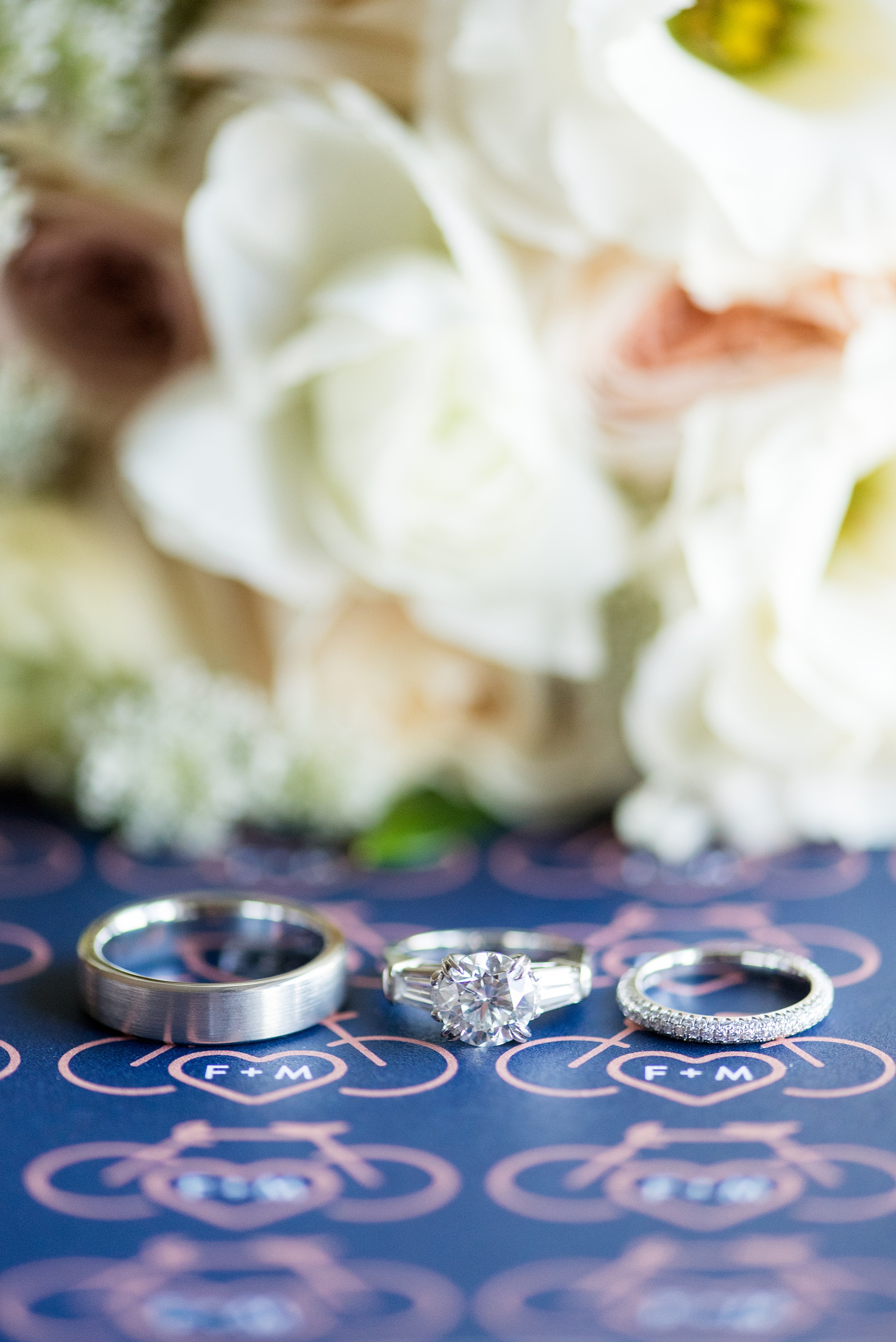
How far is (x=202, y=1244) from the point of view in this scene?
0.43 metres

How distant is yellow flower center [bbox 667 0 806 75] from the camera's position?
0.67 metres

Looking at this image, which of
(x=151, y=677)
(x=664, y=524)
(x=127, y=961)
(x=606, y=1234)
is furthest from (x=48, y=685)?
(x=606, y=1234)

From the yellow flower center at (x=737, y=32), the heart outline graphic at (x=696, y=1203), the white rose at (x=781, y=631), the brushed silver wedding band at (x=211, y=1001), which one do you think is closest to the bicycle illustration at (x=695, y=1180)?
the heart outline graphic at (x=696, y=1203)

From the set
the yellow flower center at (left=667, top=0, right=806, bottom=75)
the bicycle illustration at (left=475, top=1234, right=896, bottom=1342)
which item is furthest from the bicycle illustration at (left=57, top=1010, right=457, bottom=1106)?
the yellow flower center at (left=667, top=0, right=806, bottom=75)

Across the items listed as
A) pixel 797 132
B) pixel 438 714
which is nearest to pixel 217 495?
pixel 438 714

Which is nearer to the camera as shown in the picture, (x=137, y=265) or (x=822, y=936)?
(x=822, y=936)

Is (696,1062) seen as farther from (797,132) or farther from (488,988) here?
(797,132)

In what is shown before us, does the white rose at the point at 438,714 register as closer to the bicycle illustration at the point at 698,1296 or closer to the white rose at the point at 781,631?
the white rose at the point at 781,631

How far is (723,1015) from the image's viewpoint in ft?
1.85

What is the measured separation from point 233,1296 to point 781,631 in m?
0.40

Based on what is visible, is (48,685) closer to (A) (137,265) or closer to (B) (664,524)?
(A) (137,265)

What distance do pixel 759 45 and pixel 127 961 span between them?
539 millimetres

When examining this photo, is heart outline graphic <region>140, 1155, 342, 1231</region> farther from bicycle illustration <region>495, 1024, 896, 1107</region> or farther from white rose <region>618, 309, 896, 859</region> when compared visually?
white rose <region>618, 309, 896, 859</region>

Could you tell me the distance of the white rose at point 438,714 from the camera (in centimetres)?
77
